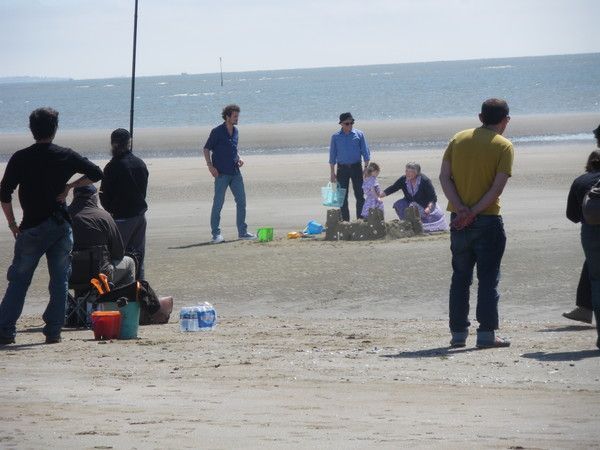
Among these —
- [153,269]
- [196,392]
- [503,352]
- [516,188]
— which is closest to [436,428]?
[196,392]

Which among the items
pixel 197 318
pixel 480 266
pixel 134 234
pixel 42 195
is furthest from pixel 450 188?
pixel 134 234

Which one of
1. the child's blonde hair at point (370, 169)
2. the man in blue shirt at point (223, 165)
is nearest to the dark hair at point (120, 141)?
the man in blue shirt at point (223, 165)

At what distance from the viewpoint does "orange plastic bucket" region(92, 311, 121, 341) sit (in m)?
9.07

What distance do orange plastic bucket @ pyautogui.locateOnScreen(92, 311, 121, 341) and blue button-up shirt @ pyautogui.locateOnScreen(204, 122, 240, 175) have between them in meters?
6.44

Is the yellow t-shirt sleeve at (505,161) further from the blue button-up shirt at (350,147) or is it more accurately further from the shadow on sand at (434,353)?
Answer: the blue button-up shirt at (350,147)

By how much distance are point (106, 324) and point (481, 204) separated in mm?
3017

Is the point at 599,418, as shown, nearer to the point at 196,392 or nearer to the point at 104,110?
the point at 196,392

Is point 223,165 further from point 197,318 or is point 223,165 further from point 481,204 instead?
point 481,204

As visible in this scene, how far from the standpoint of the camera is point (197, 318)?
9648 mm

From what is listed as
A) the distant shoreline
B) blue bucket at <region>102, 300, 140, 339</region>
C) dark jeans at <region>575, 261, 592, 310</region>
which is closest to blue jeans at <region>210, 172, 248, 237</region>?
blue bucket at <region>102, 300, 140, 339</region>

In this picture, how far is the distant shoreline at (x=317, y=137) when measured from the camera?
131 ft

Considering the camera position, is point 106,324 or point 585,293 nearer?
point 106,324

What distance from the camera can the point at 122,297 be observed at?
9172 millimetres

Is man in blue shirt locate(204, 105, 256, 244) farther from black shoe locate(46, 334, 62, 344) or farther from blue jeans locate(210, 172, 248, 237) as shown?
black shoe locate(46, 334, 62, 344)
